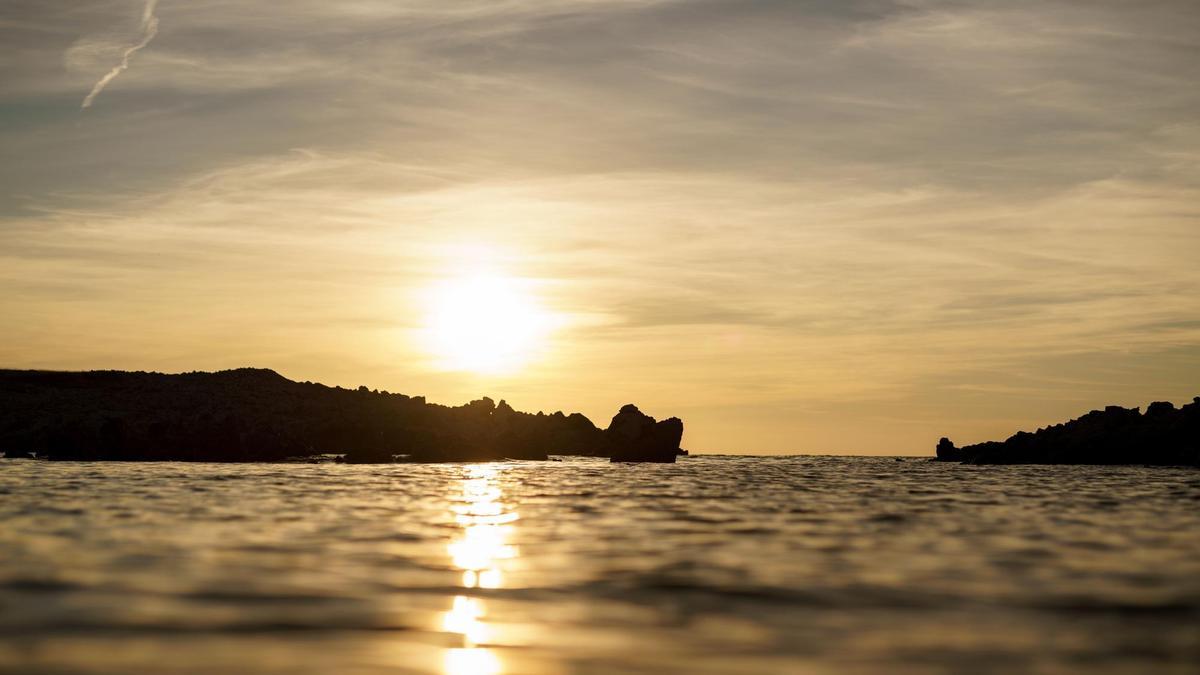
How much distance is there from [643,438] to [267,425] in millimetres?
40838

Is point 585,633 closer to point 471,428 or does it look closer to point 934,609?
point 934,609

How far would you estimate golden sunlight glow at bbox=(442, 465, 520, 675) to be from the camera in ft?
36.3

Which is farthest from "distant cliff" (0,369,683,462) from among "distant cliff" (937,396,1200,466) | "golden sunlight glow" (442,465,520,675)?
"golden sunlight glow" (442,465,520,675)

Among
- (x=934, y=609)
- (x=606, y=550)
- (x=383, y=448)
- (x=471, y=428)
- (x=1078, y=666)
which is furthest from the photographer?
(x=471, y=428)

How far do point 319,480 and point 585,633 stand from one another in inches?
1637

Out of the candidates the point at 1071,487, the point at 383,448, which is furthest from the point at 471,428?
the point at 1071,487

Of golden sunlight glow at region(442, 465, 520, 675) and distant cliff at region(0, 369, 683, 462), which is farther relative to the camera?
distant cliff at region(0, 369, 683, 462)

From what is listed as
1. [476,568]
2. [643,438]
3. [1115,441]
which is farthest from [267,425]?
[476,568]

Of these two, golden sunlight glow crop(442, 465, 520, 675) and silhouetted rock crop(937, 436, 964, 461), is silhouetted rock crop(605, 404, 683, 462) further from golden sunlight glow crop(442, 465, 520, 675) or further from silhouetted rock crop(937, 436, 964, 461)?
golden sunlight glow crop(442, 465, 520, 675)

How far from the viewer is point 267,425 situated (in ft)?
381

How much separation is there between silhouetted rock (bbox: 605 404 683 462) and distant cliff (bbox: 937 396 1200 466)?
3596 centimetres

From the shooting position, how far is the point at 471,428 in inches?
5581

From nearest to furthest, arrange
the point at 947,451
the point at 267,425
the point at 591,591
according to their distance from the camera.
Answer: the point at 591,591 < the point at 267,425 < the point at 947,451

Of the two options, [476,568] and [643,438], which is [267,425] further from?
[476,568]
